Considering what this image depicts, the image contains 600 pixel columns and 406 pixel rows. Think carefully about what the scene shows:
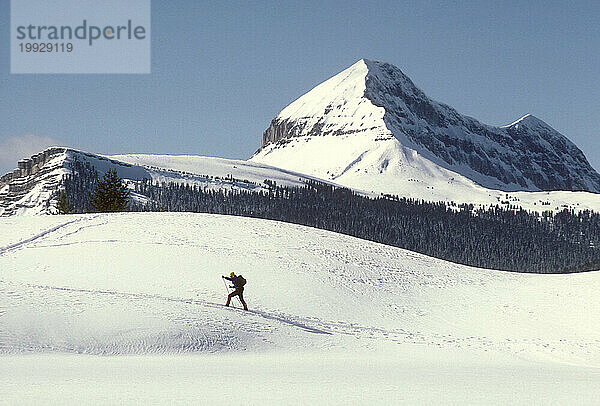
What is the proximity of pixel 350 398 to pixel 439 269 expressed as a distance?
3255cm

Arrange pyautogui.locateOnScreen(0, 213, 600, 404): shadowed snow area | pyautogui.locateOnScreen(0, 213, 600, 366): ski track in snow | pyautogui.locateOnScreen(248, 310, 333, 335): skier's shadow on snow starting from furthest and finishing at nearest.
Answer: pyautogui.locateOnScreen(248, 310, 333, 335): skier's shadow on snow, pyautogui.locateOnScreen(0, 213, 600, 366): ski track in snow, pyautogui.locateOnScreen(0, 213, 600, 404): shadowed snow area

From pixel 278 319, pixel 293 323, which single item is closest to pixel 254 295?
pixel 278 319

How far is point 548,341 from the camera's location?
28297mm

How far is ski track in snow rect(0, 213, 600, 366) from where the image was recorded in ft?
73.7

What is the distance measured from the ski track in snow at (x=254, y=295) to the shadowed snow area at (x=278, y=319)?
0.11m

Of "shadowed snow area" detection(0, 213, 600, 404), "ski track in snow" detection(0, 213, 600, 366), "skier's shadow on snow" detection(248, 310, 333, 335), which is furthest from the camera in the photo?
"skier's shadow on snow" detection(248, 310, 333, 335)

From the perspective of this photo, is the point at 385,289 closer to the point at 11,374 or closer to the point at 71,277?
the point at 71,277

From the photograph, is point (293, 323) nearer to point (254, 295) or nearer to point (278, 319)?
point (278, 319)

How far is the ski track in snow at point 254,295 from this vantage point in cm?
2247

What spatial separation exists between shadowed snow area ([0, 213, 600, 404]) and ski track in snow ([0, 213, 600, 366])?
112 mm

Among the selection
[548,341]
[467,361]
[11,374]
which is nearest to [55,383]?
[11,374]

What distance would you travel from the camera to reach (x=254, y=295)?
31156 millimetres

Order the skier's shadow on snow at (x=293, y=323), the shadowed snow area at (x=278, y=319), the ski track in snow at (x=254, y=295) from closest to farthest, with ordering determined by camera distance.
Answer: the shadowed snow area at (x=278, y=319) < the ski track in snow at (x=254, y=295) < the skier's shadow on snow at (x=293, y=323)

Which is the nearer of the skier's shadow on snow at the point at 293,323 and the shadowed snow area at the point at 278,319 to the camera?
the shadowed snow area at the point at 278,319
